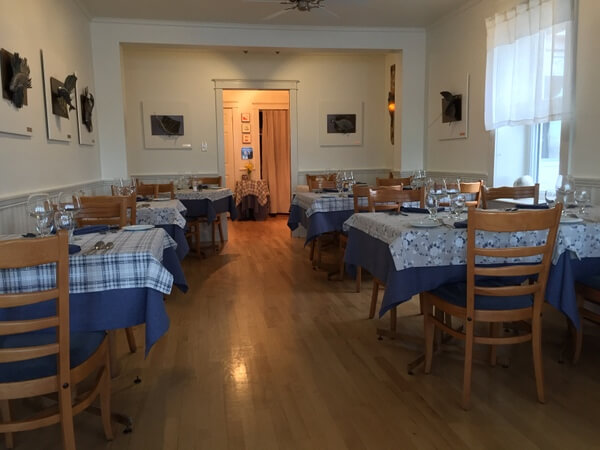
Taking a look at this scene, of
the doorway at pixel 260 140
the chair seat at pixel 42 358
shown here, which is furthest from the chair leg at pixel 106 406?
the doorway at pixel 260 140

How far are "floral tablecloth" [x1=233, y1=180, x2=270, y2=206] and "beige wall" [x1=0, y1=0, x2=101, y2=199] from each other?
4.33 meters

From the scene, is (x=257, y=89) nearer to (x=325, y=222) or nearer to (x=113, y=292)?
(x=325, y=222)

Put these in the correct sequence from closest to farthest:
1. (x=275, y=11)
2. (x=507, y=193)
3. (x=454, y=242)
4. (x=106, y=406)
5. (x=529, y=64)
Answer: (x=106, y=406) → (x=454, y=242) → (x=507, y=193) → (x=529, y=64) → (x=275, y=11)

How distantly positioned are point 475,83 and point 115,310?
5.10m

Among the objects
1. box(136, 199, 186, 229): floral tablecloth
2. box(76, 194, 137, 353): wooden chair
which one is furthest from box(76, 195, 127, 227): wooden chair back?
box(136, 199, 186, 229): floral tablecloth

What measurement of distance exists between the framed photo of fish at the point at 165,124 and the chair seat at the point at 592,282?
663cm

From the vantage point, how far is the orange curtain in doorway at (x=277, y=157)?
408 inches

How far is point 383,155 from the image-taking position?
8789 millimetres

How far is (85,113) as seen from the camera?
217 inches

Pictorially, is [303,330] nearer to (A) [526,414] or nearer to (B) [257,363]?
(B) [257,363]

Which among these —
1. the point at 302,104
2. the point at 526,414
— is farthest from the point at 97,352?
the point at 302,104

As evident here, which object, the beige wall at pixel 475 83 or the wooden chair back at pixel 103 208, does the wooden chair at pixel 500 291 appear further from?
the beige wall at pixel 475 83

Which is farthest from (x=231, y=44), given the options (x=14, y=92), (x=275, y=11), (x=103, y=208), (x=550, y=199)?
(x=550, y=199)

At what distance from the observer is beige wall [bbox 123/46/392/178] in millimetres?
7777
